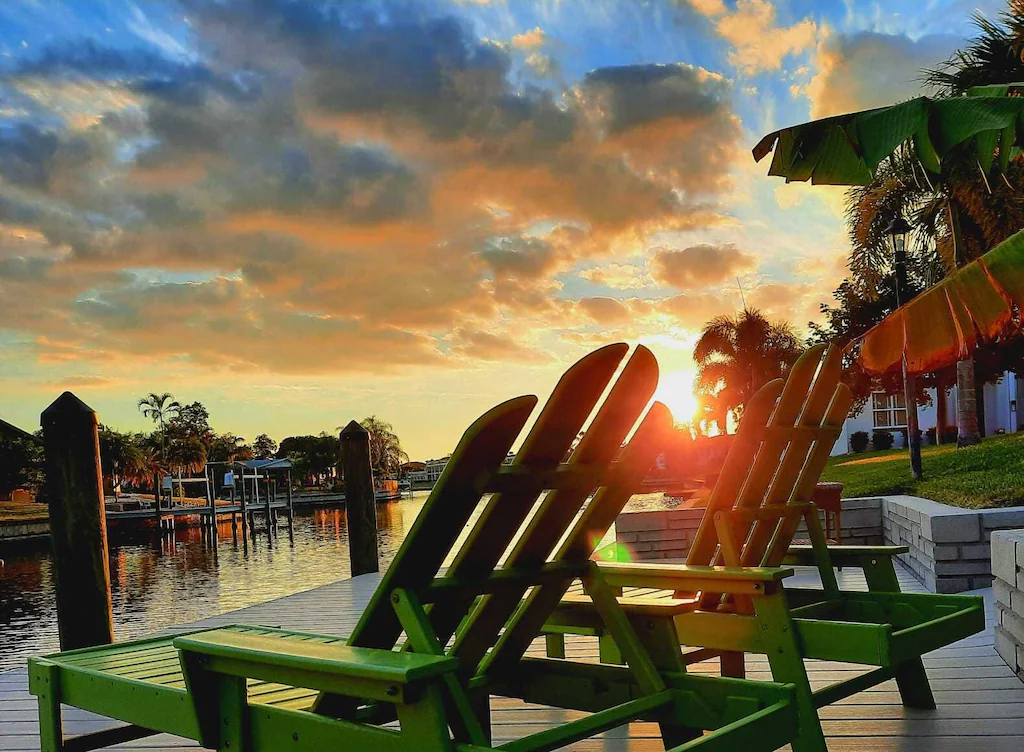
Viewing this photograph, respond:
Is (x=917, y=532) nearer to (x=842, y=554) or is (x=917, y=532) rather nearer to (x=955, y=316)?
(x=955, y=316)

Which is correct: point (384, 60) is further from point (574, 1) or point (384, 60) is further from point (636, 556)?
point (636, 556)

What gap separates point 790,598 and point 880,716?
550 millimetres

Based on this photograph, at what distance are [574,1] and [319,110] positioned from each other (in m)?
7.92

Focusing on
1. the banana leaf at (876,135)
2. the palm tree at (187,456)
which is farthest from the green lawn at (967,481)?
the palm tree at (187,456)

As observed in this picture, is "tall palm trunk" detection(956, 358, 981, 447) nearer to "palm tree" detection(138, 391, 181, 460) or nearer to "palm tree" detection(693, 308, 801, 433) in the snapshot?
"palm tree" detection(693, 308, 801, 433)

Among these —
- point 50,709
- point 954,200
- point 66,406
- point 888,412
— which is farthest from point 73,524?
point 888,412

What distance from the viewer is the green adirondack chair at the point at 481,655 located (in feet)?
7.26

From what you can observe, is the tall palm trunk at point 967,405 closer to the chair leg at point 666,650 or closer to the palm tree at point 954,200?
the palm tree at point 954,200

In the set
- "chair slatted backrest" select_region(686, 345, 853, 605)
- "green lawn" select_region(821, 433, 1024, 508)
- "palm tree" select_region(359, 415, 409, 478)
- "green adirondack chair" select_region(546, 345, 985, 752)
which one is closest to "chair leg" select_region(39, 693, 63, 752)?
"green adirondack chair" select_region(546, 345, 985, 752)

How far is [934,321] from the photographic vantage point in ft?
26.8

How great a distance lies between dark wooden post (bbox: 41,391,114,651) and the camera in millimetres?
5508

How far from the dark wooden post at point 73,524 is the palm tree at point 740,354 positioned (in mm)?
38919

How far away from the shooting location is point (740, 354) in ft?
143

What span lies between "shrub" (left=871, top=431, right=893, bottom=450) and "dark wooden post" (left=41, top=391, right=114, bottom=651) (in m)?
55.9
